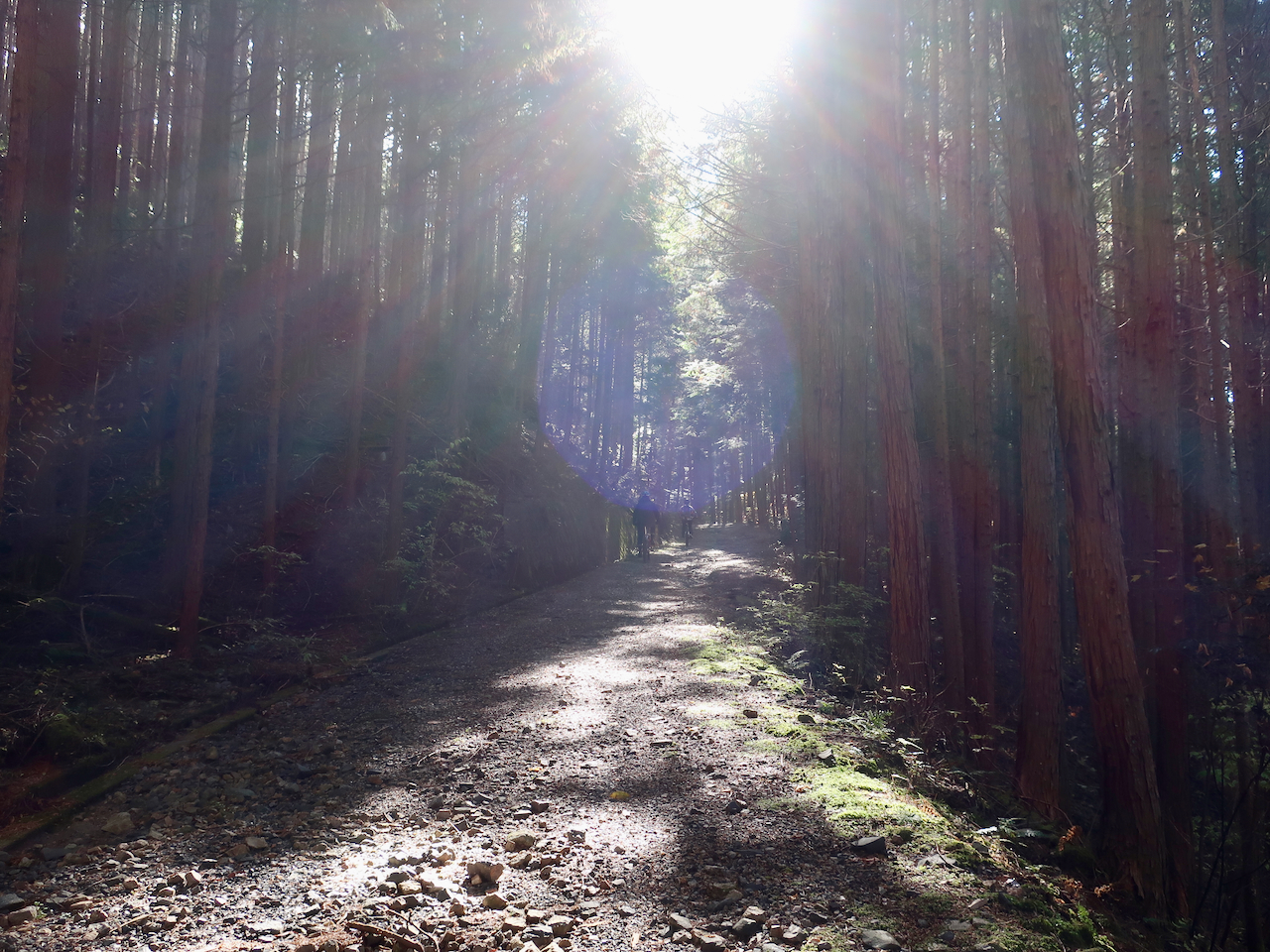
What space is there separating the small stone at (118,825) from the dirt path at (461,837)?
0.07 feet

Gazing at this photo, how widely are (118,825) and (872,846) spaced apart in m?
4.31

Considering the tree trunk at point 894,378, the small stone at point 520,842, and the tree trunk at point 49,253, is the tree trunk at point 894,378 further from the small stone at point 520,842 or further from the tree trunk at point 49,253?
the tree trunk at point 49,253

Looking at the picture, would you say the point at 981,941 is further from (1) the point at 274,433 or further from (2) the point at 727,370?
(2) the point at 727,370

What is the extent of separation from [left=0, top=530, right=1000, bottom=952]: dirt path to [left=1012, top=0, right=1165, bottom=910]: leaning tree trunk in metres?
2.66

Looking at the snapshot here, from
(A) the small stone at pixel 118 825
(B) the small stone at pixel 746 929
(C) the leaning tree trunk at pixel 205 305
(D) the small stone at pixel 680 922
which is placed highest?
(C) the leaning tree trunk at pixel 205 305

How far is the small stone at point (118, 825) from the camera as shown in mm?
4520

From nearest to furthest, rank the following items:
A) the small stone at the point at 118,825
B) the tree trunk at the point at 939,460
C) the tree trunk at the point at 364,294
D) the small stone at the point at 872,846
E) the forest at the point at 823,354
Result: the small stone at the point at 872,846 → the small stone at the point at 118,825 → the forest at the point at 823,354 → the tree trunk at the point at 939,460 → the tree trunk at the point at 364,294

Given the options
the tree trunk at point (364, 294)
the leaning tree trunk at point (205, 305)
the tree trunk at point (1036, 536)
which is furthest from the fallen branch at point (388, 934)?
the tree trunk at point (364, 294)

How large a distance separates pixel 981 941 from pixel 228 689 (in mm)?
7097

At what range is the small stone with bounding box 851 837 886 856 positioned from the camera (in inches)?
155

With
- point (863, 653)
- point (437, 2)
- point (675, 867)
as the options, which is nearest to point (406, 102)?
point (437, 2)

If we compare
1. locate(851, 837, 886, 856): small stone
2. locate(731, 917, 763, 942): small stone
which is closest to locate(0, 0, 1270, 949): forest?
locate(851, 837, 886, 856): small stone

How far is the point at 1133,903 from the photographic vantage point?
5984mm

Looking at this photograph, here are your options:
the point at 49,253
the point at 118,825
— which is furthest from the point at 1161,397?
the point at 49,253
